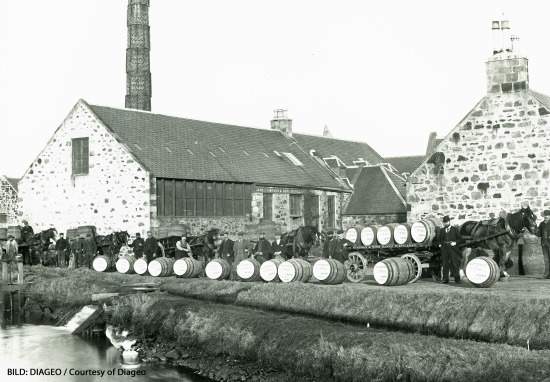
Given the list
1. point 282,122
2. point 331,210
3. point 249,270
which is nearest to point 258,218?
A: point 331,210

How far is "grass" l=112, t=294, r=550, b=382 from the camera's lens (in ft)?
36.3

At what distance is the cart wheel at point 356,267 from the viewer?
20406 mm

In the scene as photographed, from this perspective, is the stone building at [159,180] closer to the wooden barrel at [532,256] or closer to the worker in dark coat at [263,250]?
the worker in dark coat at [263,250]

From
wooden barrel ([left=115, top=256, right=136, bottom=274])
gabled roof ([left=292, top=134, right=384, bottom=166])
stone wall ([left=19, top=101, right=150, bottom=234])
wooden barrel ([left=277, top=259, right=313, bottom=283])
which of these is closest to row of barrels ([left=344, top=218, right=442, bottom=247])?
wooden barrel ([left=277, top=259, right=313, bottom=283])

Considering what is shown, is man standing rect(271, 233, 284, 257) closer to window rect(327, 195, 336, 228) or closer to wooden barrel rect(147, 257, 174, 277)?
wooden barrel rect(147, 257, 174, 277)

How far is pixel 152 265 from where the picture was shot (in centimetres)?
2491

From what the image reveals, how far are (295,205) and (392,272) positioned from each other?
2155cm

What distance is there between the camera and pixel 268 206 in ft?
124

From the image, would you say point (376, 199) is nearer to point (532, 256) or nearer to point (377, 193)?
point (377, 193)

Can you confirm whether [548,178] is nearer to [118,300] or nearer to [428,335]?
[428,335]

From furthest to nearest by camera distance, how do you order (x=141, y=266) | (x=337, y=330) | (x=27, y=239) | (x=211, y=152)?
(x=211, y=152), (x=27, y=239), (x=141, y=266), (x=337, y=330)

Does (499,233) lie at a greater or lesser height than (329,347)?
greater

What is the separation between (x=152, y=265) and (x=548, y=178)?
14641mm

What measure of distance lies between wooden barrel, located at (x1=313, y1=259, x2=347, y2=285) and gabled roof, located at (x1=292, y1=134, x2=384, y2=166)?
1076 inches
